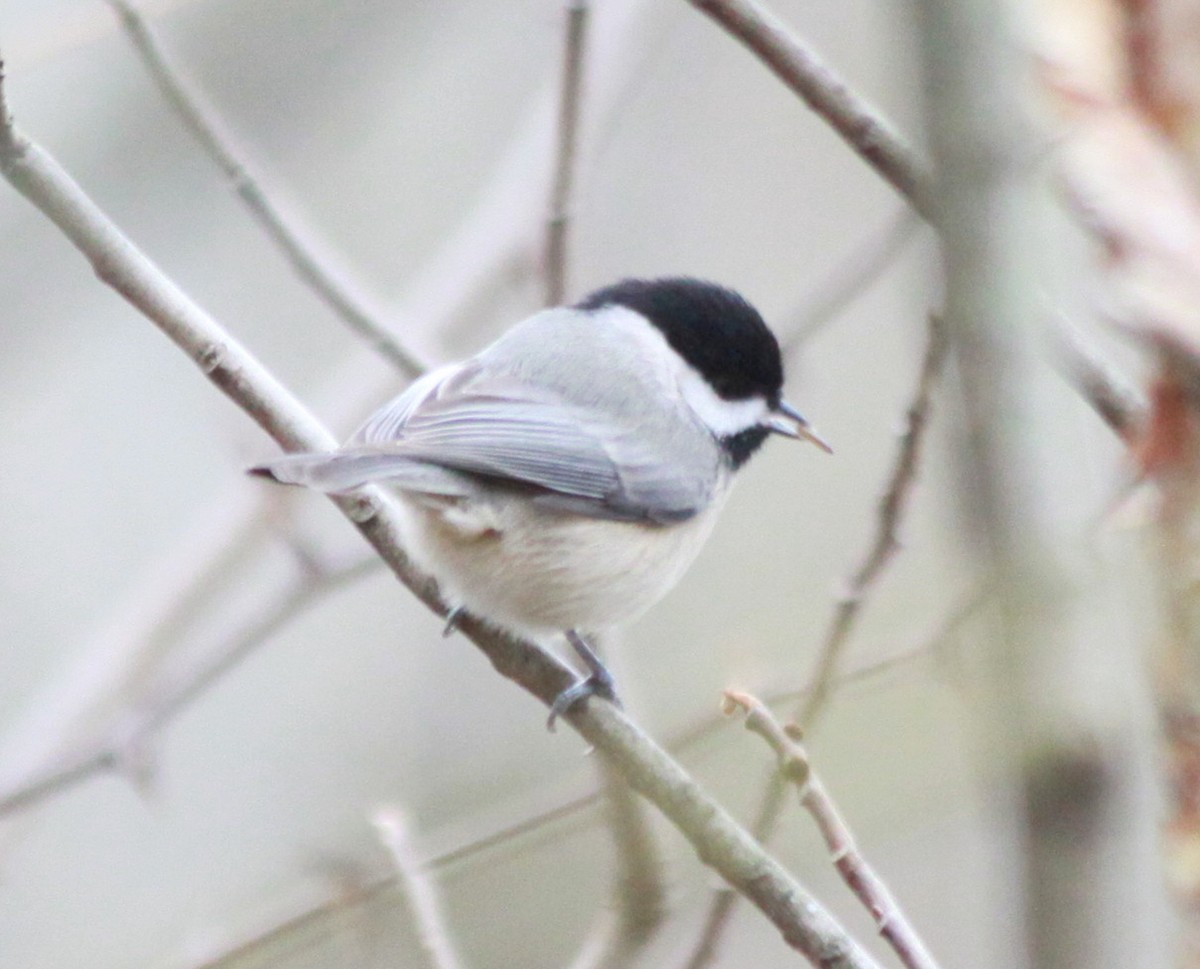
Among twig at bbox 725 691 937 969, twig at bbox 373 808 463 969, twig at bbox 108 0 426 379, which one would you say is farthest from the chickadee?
twig at bbox 725 691 937 969

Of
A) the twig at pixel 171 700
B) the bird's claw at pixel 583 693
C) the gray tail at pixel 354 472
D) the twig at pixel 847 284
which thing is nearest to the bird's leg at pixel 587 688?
the bird's claw at pixel 583 693

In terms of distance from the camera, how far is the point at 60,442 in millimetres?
4918

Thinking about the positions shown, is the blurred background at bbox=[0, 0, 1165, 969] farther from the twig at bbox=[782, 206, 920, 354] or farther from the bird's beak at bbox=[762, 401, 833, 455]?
the bird's beak at bbox=[762, 401, 833, 455]

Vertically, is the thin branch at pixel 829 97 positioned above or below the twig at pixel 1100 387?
above

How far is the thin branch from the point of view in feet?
5.68

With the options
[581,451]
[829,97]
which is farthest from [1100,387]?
[581,451]

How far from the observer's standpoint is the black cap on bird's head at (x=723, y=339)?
8.00 ft

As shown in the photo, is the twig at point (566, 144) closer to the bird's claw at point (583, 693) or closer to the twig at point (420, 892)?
the bird's claw at point (583, 693)

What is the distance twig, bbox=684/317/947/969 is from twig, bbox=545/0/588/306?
2.50ft

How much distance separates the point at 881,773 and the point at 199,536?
61.3 inches

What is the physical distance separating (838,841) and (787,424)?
123 cm

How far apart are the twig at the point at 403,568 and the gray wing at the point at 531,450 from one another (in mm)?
106

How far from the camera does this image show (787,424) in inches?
A: 99.6

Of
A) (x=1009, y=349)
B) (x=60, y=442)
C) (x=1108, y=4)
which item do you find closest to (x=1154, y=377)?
(x=1108, y=4)
